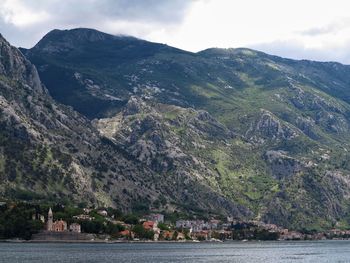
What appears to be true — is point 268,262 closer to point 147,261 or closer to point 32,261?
point 147,261

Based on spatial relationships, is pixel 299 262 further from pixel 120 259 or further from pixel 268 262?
pixel 120 259

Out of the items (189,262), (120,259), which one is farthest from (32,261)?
(189,262)

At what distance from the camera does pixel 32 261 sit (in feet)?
558

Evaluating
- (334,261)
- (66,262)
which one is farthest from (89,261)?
(334,261)

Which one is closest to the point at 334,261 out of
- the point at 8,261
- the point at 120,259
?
the point at 120,259

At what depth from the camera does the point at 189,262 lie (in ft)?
607

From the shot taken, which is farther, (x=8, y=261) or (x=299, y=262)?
(x=299, y=262)

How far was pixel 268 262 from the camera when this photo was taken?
624ft

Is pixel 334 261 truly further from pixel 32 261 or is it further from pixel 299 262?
pixel 32 261

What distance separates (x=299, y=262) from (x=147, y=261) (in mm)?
41646

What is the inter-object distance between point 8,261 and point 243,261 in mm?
63426

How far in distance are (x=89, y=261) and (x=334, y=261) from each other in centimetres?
6778

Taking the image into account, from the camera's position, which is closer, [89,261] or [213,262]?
[89,261]

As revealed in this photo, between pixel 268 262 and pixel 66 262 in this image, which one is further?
pixel 268 262
